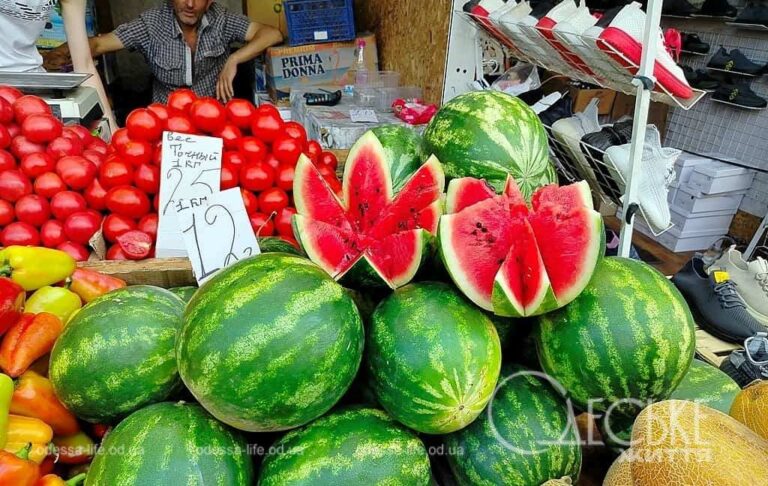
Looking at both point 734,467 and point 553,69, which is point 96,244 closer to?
point 734,467

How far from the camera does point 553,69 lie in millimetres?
2766

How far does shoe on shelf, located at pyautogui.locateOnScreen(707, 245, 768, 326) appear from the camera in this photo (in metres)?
Result: 2.97

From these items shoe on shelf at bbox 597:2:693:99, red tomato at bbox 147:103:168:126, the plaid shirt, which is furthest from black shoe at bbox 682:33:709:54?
red tomato at bbox 147:103:168:126

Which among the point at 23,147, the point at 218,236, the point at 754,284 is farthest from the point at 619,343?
the point at 754,284

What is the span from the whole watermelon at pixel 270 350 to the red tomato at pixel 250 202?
3.49 feet

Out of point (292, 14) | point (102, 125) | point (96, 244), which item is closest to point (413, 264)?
point (96, 244)

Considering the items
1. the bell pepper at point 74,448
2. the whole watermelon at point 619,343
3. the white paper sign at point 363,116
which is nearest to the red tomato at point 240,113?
the bell pepper at point 74,448

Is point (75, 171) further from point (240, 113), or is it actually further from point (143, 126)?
point (240, 113)

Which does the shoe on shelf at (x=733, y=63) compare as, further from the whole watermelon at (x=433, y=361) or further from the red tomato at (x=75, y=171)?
the red tomato at (x=75, y=171)

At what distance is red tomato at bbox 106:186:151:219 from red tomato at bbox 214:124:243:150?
391 mm

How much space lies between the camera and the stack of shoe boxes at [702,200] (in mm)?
4855

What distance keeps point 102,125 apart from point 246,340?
255 cm

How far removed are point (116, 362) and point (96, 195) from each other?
3.95 feet

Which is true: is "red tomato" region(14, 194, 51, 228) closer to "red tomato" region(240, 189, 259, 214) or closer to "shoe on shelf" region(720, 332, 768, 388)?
"red tomato" region(240, 189, 259, 214)
